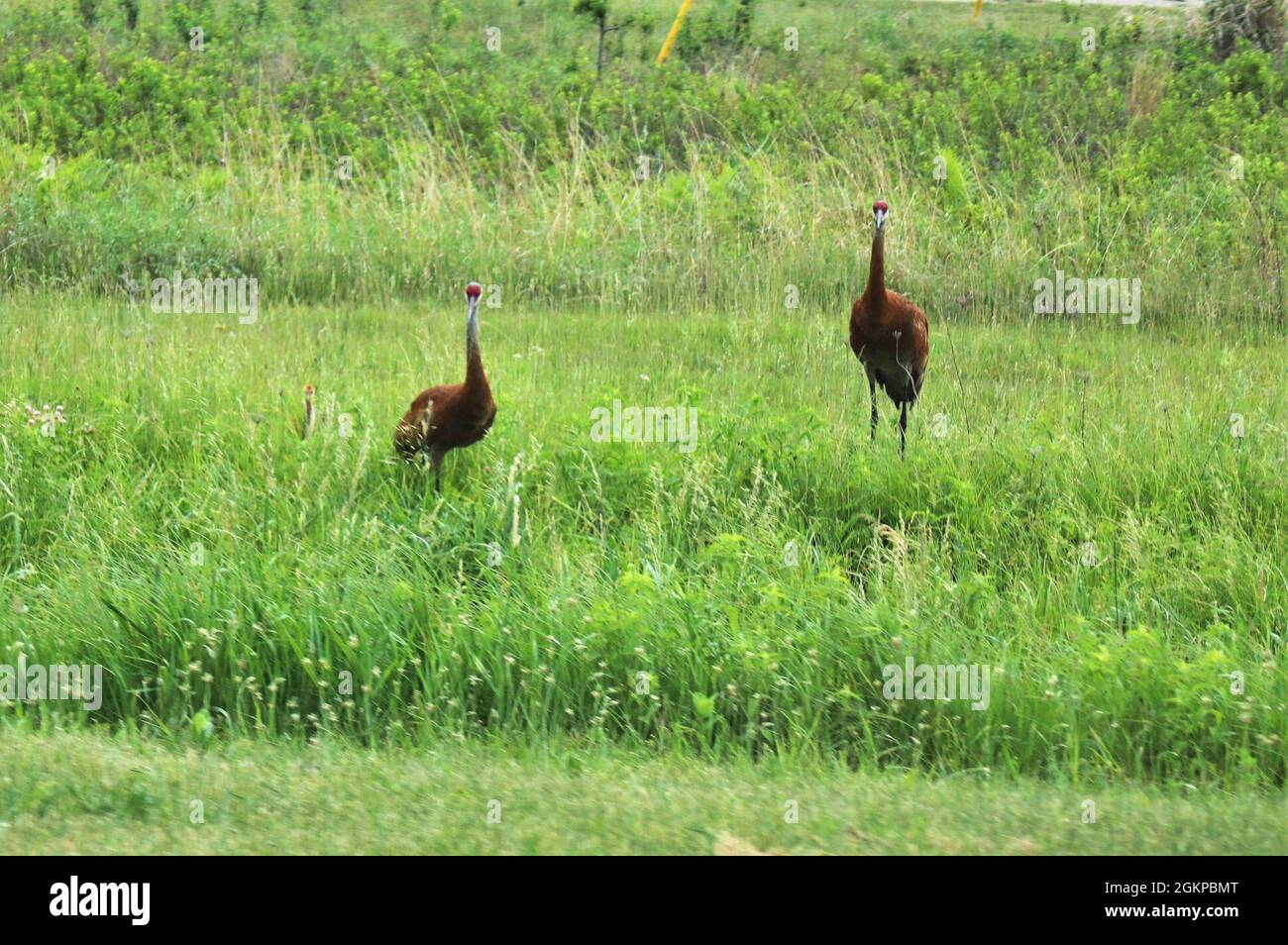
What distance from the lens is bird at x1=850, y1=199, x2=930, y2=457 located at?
26.8 feet

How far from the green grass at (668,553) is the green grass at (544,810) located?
1.95 feet

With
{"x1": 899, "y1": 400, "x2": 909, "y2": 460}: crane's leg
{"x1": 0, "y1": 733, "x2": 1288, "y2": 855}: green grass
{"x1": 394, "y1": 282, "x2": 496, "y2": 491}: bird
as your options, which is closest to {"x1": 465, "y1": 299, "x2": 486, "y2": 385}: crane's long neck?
{"x1": 394, "y1": 282, "x2": 496, "y2": 491}: bird

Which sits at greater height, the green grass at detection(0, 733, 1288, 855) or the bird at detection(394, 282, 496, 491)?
the bird at detection(394, 282, 496, 491)

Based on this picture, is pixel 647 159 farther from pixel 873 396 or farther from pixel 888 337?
pixel 888 337

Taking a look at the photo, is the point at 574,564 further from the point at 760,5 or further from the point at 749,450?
the point at 760,5

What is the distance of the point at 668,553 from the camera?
21.8 ft

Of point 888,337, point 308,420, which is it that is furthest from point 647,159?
point 308,420

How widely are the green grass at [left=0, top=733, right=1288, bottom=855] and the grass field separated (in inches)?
0.7

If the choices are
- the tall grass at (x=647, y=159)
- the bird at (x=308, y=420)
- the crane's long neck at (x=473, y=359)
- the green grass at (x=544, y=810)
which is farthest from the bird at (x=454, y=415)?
the tall grass at (x=647, y=159)

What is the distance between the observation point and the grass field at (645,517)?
431 cm

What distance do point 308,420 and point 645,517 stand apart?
199 cm

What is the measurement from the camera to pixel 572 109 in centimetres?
1856

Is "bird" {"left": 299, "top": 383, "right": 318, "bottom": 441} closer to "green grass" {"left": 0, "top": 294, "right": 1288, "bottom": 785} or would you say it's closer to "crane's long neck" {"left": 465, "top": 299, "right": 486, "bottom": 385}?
"green grass" {"left": 0, "top": 294, "right": 1288, "bottom": 785}

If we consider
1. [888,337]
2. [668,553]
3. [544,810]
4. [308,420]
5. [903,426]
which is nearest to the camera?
[544,810]
